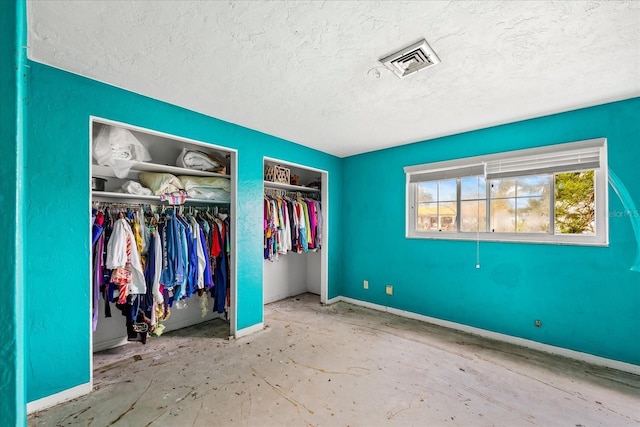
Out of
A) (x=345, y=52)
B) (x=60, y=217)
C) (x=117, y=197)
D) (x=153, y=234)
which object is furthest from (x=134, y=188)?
(x=345, y=52)

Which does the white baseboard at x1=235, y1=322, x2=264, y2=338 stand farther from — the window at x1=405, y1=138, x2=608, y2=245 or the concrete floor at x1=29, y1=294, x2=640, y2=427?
the window at x1=405, y1=138, x2=608, y2=245

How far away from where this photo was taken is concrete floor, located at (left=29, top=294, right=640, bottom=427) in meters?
1.74

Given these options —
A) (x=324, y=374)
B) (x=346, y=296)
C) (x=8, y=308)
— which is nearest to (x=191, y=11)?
(x=8, y=308)

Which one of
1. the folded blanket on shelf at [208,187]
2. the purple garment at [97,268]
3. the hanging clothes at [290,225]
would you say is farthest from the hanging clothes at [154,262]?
the hanging clothes at [290,225]

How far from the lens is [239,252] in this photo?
9.71ft

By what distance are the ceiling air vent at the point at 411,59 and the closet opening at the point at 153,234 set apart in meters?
1.87

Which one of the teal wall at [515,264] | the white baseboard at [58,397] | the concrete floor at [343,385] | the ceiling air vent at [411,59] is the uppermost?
the ceiling air vent at [411,59]

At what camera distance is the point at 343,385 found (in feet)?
6.82

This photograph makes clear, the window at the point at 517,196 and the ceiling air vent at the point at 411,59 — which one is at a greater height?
the ceiling air vent at the point at 411,59

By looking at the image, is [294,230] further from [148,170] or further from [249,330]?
[148,170]

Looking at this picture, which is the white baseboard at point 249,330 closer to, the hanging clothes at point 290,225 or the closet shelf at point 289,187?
the hanging clothes at point 290,225

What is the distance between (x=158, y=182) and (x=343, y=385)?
8.03ft

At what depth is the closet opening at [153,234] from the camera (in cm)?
224

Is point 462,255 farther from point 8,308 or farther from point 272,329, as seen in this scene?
point 8,308
